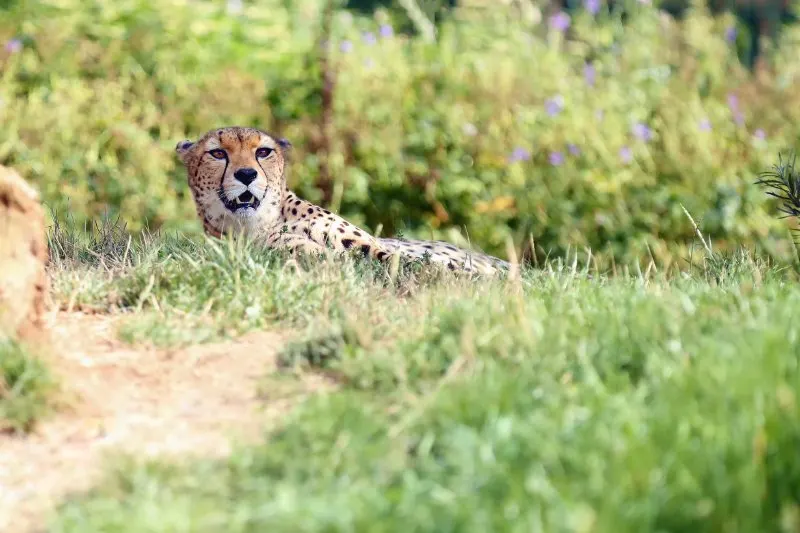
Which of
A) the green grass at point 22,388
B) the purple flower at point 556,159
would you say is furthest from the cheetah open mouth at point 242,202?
the purple flower at point 556,159

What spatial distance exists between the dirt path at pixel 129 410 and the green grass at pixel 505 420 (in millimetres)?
137

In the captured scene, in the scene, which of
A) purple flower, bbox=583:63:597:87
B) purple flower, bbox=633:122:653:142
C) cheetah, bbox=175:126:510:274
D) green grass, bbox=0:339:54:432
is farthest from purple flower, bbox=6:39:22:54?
green grass, bbox=0:339:54:432

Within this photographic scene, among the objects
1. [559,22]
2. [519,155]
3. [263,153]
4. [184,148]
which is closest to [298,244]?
[263,153]

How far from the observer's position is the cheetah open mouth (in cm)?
629

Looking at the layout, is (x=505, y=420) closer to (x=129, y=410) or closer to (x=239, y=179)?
(x=129, y=410)

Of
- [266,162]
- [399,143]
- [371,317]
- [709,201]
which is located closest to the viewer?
[371,317]

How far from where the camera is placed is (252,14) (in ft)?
33.6

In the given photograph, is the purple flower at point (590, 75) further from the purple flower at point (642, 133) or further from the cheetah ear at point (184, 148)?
→ the cheetah ear at point (184, 148)

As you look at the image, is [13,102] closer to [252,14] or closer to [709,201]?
[252,14]

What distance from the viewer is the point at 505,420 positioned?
324 centimetres

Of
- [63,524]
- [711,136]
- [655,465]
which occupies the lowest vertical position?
[63,524]

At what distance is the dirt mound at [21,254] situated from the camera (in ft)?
13.4

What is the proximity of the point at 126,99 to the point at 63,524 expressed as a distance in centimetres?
636

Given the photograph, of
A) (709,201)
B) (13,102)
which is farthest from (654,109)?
(13,102)
